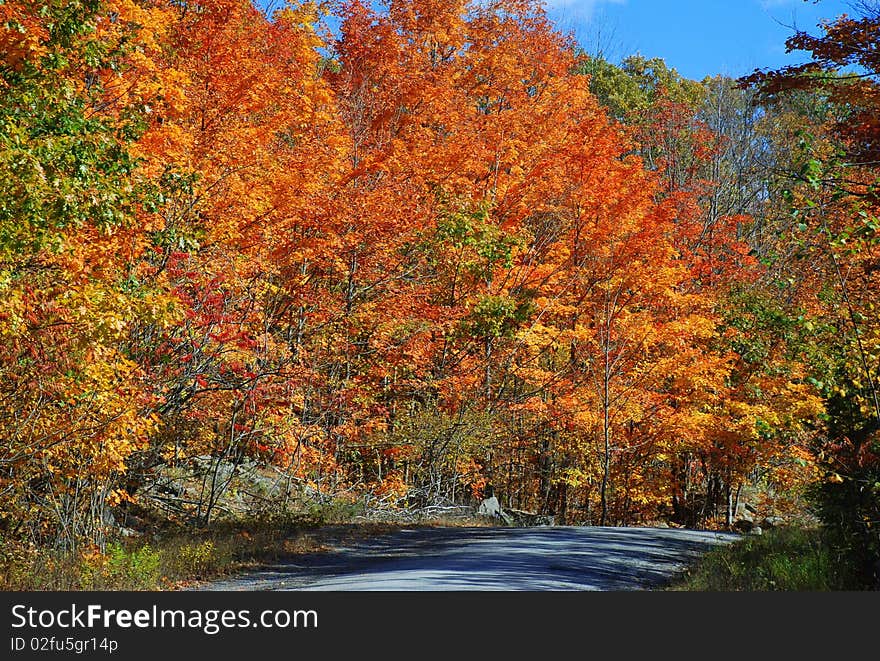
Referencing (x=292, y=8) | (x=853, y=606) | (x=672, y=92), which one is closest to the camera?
(x=853, y=606)

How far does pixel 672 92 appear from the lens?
1697 inches

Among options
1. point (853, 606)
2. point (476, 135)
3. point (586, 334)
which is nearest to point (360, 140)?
point (476, 135)

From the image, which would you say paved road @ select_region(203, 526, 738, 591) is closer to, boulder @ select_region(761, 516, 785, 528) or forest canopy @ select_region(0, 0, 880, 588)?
forest canopy @ select_region(0, 0, 880, 588)

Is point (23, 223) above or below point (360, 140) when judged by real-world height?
below

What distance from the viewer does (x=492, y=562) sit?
35.1ft

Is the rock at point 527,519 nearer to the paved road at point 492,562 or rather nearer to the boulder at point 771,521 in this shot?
the paved road at point 492,562

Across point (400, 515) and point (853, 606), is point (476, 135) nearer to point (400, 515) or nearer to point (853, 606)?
point (400, 515)

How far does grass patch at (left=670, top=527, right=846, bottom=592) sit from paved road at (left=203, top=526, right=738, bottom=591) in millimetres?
582

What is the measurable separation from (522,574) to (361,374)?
438 inches

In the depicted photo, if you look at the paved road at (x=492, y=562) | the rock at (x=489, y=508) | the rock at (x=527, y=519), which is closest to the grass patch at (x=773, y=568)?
the paved road at (x=492, y=562)

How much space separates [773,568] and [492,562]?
3.35 metres

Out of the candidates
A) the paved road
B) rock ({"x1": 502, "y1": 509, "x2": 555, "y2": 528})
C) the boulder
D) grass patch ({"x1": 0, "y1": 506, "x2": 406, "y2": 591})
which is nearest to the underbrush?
grass patch ({"x1": 0, "y1": 506, "x2": 406, "y2": 591})

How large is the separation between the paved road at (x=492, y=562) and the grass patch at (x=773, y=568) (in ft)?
1.91

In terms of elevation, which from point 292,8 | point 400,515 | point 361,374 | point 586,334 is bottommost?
point 400,515
